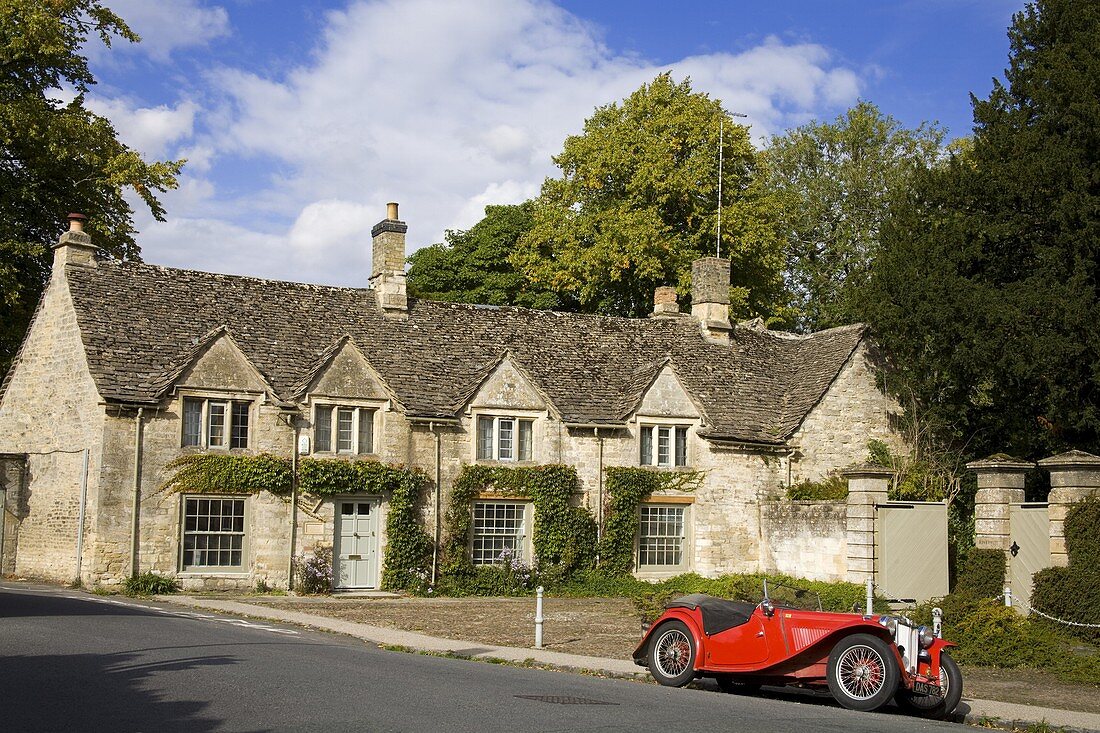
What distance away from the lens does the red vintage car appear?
13.1 m

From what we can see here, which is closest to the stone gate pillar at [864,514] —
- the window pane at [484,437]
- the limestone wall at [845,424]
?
the limestone wall at [845,424]

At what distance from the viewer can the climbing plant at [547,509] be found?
30562 millimetres

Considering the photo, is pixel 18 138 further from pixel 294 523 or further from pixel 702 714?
pixel 702 714

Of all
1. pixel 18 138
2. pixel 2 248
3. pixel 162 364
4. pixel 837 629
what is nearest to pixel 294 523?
pixel 162 364

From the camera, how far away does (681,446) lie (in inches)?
1307

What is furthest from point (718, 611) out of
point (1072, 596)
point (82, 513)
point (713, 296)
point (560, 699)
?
point (713, 296)

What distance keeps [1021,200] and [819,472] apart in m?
9.23

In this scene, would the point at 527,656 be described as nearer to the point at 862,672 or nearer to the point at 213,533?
the point at 862,672

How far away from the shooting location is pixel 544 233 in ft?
153

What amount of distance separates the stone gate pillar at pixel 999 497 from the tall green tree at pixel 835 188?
29854mm

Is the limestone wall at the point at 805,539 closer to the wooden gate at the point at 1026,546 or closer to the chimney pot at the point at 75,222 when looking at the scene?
the wooden gate at the point at 1026,546

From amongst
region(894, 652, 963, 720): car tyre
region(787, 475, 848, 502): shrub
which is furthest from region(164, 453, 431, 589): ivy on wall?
region(894, 652, 963, 720): car tyre

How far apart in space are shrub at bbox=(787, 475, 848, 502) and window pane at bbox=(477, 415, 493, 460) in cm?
850

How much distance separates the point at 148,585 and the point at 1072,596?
19.4 meters
